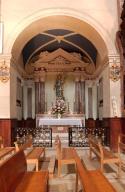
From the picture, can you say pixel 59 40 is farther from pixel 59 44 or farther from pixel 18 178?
pixel 18 178

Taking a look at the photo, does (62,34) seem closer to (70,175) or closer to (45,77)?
(45,77)

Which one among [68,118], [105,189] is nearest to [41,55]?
[68,118]

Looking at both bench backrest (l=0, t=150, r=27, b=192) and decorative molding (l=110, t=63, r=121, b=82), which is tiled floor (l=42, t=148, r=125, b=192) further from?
decorative molding (l=110, t=63, r=121, b=82)

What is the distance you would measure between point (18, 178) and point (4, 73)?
7395 millimetres

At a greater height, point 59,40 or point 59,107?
point 59,40

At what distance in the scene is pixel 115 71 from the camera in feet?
38.3

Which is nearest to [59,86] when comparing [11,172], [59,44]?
[59,44]

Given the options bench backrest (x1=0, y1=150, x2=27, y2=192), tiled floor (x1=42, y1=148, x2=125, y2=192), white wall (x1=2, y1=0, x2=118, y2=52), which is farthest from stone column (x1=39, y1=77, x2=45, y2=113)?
bench backrest (x1=0, y1=150, x2=27, y2=192)

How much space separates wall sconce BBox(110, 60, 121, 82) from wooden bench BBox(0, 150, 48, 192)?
6.82 m

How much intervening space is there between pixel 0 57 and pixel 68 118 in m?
6.73

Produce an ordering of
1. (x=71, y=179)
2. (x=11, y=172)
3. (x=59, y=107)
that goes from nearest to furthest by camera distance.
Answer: (x=11, y=172) < (x=71, y=179) < (x=59, y=107)

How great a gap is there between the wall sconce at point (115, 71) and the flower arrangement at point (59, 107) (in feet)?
20.8

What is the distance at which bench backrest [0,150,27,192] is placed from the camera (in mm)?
3623

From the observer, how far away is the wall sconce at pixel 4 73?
38.5 ft
